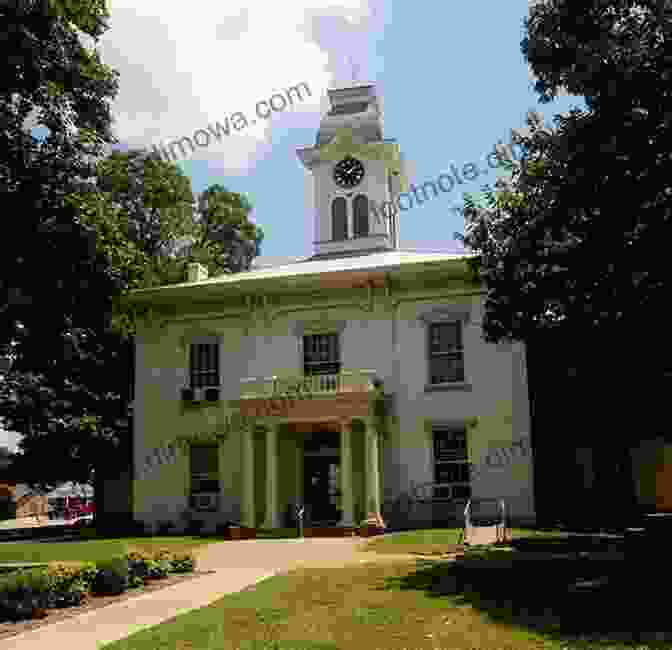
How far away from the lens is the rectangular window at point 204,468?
Result: 26.9 metres

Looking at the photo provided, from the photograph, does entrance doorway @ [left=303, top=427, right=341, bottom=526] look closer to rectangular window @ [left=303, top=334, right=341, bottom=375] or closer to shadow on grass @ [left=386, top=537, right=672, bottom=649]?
rectangular window @ [left=303, top=334, right=341, bottom=375]

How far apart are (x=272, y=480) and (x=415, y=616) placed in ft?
49.0

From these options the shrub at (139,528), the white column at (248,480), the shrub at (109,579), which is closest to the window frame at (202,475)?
the shrub at (139,528)

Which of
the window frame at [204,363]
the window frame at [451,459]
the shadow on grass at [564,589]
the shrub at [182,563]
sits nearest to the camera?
the shadow on grass at [564,589]

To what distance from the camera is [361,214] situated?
113ft

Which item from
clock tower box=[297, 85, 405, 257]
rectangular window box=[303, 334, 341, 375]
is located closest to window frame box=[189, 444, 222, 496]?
rectangular window box=[303, 334, 341, 375]

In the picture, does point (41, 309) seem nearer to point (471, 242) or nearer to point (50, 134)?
point (50, 134)

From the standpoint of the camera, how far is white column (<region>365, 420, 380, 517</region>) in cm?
2369

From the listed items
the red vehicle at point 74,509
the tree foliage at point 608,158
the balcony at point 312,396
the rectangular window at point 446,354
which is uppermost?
the tree foliage at point 608,158

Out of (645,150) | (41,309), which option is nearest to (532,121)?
(645,150)

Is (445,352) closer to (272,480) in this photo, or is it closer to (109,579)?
(272,480)

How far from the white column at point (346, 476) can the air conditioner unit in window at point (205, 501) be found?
5.19 m

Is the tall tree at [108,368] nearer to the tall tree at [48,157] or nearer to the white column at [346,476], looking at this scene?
the tall tree at [48,157]

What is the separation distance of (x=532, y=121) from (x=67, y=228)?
11453mm
